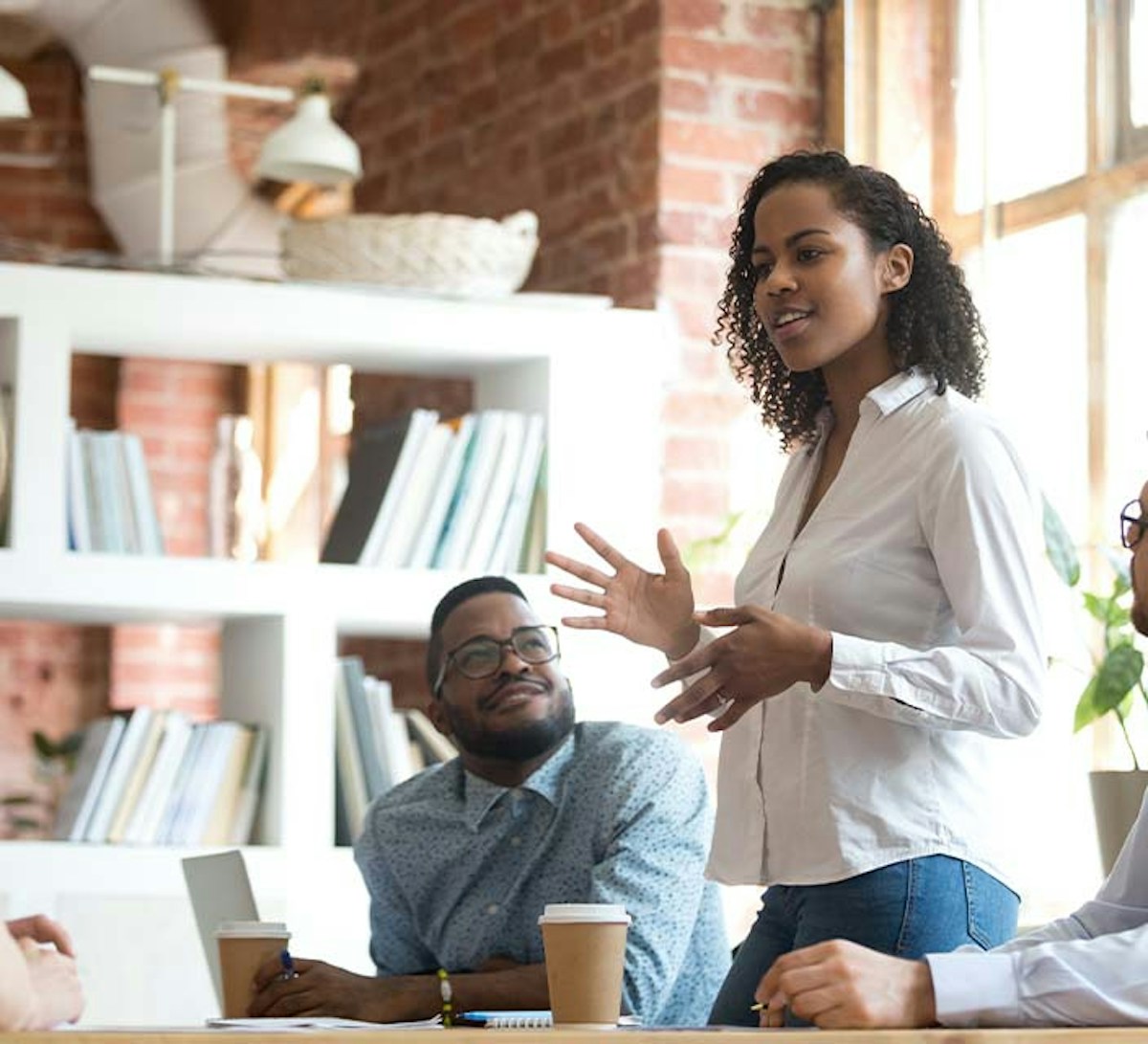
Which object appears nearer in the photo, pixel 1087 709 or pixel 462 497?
pixel 1087 709

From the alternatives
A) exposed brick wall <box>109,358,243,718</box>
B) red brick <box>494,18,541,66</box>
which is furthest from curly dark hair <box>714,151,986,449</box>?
exposed brick wall <box>109,358,243,718</box>

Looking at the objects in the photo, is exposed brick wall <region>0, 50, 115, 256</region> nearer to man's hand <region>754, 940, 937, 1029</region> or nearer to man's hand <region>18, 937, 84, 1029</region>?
man's hand <region>18, 937, 84, 1029</region>

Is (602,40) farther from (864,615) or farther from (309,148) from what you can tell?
(864,615)

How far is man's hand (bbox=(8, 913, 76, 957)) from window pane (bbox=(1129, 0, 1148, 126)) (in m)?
2.33

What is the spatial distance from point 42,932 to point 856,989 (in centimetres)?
89

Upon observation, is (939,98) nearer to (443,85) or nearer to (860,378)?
(443,85)

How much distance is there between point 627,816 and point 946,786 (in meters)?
0.70

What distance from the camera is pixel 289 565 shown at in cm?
403

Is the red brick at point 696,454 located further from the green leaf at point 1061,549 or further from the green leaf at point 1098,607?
the green leaf at point 1098,607

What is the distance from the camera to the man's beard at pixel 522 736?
9.52 ft

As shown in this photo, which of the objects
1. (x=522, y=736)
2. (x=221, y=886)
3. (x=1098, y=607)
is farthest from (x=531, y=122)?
(x=221, y=886)

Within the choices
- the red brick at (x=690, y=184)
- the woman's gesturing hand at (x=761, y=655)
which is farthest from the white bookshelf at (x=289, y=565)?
the woman's gesturing hand at (x=761, y=655)

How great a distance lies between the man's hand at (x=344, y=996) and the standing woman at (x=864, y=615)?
1.61 ft

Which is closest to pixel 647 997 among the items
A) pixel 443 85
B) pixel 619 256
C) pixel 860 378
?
pixel 860 378
